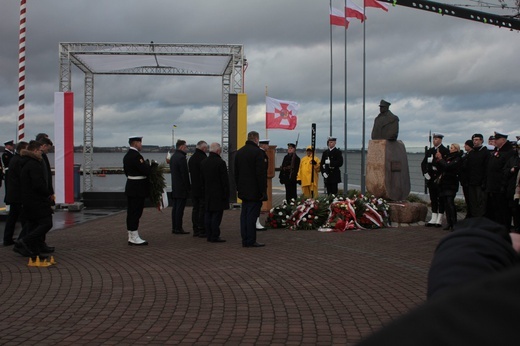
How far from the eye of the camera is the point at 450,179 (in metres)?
12.6

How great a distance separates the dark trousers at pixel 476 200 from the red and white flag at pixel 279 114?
29.7 ft

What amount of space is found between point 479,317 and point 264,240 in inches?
432

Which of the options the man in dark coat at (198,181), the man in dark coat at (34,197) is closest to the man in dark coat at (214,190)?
the man in dark coat at (198,181)

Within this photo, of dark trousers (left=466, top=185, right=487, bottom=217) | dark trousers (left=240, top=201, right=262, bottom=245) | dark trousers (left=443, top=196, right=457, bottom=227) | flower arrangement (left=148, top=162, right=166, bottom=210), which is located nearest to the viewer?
dark trousers (left=240, top=201, right=262, bottom=245)

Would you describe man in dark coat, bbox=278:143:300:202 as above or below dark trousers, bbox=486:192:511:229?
above

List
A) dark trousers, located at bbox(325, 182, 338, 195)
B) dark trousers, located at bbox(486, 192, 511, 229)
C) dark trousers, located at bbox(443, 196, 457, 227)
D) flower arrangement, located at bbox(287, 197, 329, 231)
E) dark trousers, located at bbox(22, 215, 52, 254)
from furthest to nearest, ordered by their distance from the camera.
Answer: dark trousers, located at bbox(325, 182, 338, 195), flower arrangement, located at bbox(287, 197, 329, 231), dark trousers, located at bbox(443, 196, 457, 227), dark trousers, located at bbox(486, 192, 511, 229), dark trousers, located at bbox(22, 215, 52, 254)

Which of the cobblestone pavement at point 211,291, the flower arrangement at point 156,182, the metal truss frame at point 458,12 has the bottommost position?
the cobblestone pavement at point 211,291

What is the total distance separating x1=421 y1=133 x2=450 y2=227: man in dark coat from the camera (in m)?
13.1

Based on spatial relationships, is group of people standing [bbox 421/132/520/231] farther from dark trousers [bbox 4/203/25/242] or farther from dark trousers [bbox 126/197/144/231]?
dark trousers [bbox 4/203/25/242]

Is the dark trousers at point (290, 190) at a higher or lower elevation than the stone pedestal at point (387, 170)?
lower

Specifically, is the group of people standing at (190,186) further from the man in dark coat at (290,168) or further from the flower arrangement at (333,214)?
the man in dark coat at (290,168)

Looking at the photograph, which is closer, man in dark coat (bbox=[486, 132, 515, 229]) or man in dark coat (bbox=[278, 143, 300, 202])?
man in dark coat (bbox=[486, 132, 515, 229])

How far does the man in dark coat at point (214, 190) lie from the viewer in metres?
11.2

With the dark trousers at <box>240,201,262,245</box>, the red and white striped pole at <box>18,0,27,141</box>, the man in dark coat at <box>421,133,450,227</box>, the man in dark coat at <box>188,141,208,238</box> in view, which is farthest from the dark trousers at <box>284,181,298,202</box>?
the red and white striped pole at <box>18,0,27,141</box>
